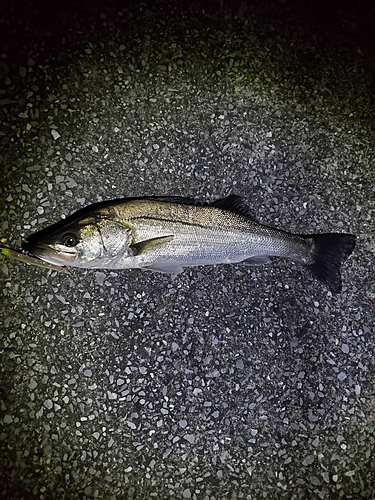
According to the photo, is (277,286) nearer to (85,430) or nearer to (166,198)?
(166,198)

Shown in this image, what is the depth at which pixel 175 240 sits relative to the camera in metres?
1.93

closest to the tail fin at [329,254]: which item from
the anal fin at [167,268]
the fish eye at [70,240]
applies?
the anal fin at [167,268]

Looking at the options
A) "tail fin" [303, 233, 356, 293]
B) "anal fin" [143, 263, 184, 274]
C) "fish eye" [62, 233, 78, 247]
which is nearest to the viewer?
"fish eye" [62, 233, 78, 247]

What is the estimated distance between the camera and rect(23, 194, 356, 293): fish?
1.86 meters

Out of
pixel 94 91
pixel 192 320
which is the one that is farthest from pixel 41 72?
pixel 192 320

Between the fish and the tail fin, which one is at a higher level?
the fish

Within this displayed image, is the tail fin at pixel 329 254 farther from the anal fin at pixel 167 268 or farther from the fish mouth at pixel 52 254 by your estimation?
the fish mouth at pixel 52 254

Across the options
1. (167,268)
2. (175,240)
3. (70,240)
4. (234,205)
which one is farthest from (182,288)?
(70,240)

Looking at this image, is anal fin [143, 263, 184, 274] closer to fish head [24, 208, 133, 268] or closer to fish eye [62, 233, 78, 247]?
fish head [24, 208, 133, 268]

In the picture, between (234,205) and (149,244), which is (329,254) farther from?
(149,244)

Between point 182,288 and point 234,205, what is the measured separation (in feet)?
1.50

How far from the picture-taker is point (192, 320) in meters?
2.10

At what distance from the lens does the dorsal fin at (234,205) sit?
205 cm

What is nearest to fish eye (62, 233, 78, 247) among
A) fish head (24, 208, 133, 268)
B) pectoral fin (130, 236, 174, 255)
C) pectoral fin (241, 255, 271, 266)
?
fish head (24, 208, 133, 268)
